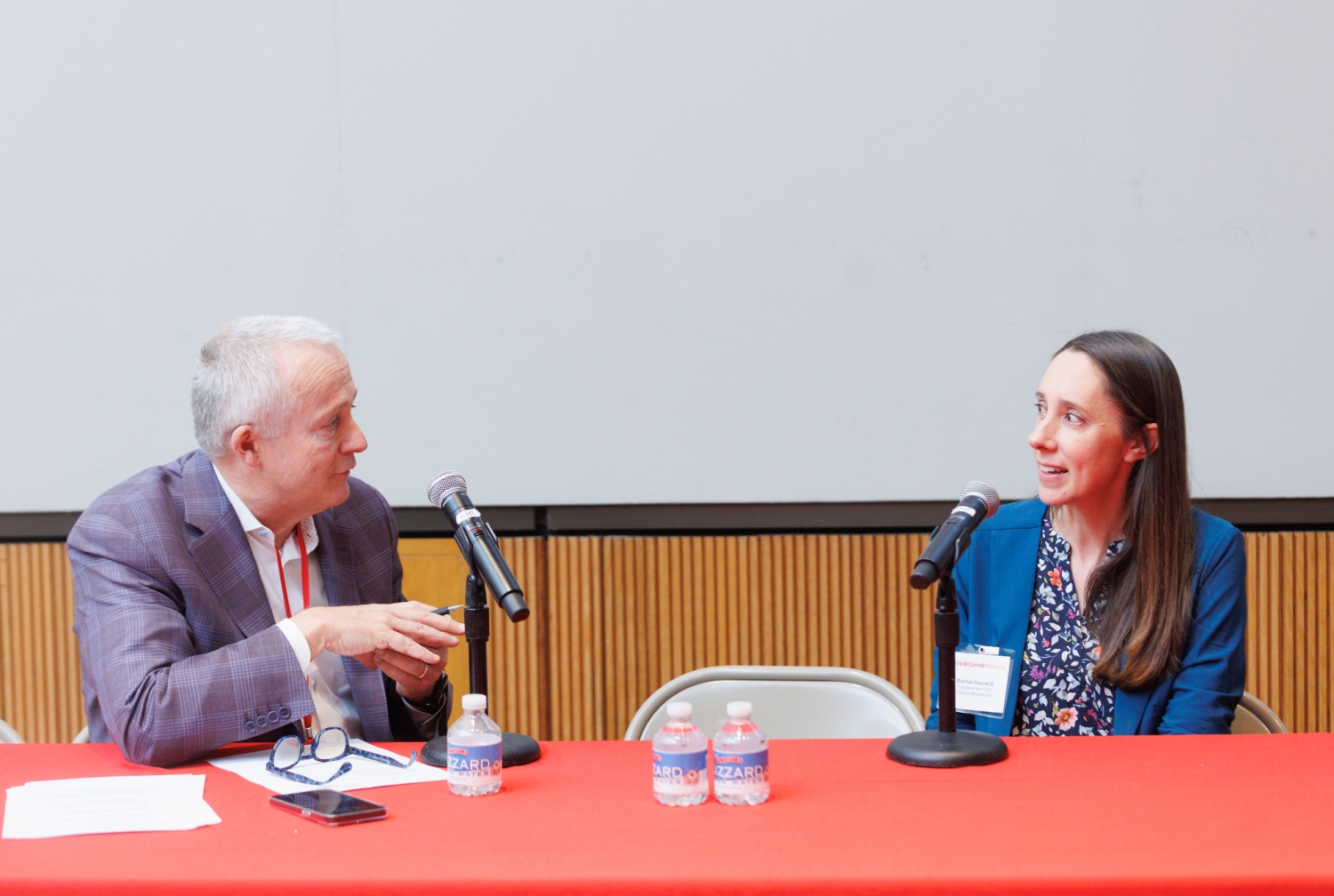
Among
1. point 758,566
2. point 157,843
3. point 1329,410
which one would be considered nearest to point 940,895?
point 157,843

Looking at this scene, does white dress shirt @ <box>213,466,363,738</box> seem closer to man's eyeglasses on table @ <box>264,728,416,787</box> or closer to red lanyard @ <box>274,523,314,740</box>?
red lanyard @ <box>274,523,314,740</box>

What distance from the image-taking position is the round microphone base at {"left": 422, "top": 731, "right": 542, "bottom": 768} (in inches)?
71.4

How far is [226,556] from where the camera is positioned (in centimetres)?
210

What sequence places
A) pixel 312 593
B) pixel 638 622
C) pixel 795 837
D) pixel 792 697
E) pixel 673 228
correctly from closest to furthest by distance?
pixel 795 837
pixel 312 593
pixel 792 697
pixel 673 228
pixel 638 622

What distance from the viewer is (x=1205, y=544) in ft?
7.33

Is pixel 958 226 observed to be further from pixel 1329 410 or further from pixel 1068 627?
pixel 1068 627

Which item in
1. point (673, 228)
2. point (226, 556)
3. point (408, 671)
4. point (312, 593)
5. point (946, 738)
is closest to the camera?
point (946, 738)

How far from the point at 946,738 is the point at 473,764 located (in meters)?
0.75

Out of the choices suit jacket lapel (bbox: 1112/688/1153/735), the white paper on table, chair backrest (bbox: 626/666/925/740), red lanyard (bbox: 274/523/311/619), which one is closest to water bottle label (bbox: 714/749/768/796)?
the white paper on table

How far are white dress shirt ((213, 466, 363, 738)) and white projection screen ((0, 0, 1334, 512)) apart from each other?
1.06m

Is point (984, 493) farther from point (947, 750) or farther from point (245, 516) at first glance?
point (245, 516)

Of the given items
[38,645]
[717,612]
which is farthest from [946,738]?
[38,645]

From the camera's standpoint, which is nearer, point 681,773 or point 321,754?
point 681,773

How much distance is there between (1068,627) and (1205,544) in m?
0.31
